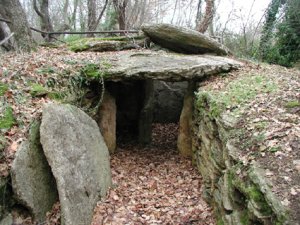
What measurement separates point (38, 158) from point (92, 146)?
1.06 m

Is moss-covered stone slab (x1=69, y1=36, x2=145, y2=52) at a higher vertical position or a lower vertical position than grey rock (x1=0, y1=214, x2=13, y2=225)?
higher

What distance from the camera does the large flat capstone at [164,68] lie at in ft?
20.9

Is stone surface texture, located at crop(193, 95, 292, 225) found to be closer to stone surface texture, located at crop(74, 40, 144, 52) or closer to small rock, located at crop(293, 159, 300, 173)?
small rock, located at crop(293, 159, 300, 173)

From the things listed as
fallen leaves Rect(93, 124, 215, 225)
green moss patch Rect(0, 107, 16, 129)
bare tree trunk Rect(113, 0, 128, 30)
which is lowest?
fallen leaves Rect(93, 124, 215, 225)

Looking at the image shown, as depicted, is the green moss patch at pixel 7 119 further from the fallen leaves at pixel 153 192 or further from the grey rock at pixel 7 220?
the fallen leaves at pixel 153 192

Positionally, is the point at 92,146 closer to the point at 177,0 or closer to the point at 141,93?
the point at 141,93

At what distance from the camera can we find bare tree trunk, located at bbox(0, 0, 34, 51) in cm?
757

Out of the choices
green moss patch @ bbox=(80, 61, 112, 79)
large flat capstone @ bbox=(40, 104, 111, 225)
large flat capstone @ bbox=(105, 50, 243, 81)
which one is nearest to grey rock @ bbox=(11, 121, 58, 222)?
large flat capstone @ bbox=(40, 104, 111, 225)

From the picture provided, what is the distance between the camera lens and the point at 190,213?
4785mm

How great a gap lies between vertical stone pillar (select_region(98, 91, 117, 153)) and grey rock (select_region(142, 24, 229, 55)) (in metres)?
2.13

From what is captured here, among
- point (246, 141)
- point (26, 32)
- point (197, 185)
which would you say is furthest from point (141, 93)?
point (246, 141)

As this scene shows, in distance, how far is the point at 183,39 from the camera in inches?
306

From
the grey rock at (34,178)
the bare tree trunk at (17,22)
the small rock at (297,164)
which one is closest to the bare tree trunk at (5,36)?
the bare tree trunk at (17,22)

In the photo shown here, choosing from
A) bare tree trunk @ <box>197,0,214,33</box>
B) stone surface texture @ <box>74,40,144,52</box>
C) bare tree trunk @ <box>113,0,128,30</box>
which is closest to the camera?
stone surface texture @ <box>74,40,144,52</box>
